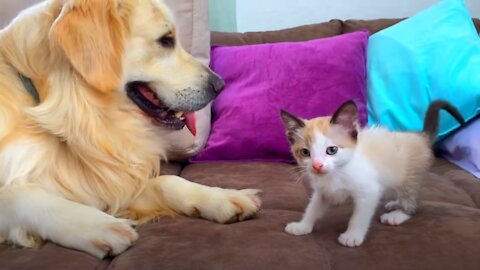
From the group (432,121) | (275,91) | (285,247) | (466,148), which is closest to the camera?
(285,247)

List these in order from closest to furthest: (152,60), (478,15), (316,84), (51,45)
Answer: (51,45), (152,60), (316,84), (478,15)

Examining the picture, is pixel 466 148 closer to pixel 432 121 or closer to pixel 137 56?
pixel 432 121

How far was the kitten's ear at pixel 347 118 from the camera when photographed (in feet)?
3.48

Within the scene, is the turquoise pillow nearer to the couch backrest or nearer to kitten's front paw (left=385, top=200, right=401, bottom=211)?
the couch backrest

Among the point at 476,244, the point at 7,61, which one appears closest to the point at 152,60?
the point at 7,61

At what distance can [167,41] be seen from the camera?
1.35m

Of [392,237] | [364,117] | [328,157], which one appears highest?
[328,157]

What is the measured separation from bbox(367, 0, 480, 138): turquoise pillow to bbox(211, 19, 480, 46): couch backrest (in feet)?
0.59

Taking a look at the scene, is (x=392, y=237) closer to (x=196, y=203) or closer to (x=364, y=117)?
(x=196, y=203)

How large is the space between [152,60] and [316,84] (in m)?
0.74

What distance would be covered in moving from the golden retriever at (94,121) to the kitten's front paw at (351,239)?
0.25m

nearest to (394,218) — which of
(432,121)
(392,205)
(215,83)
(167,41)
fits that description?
(392,205)

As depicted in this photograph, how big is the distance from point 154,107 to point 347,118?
532 mm

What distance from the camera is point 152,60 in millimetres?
1310
